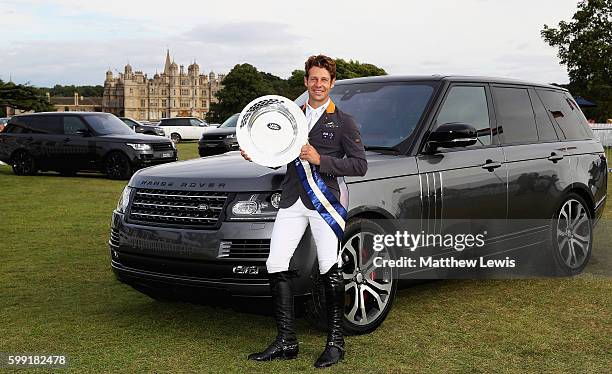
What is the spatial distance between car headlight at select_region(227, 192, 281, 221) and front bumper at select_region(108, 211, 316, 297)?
5 centimetres

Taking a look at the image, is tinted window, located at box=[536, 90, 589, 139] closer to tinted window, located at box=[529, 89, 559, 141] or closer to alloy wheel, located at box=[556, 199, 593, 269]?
tinted window, located at box=[529, 89, 559, 141]

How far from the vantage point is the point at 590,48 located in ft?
186

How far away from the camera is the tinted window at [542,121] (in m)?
7.44

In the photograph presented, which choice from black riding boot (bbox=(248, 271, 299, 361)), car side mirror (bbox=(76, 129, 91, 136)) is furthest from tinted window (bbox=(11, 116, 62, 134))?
black riding boot (bbox=(248, 271, 299, 361))

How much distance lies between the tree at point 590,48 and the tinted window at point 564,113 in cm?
5219

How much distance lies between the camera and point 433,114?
616cm

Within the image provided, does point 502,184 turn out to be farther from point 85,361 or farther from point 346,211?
point 85,361

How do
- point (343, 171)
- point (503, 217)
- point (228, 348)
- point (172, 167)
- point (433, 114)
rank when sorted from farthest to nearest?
point (503, 217)
point (433, 114)
point (172, 167)
point (228, 348)
point (343, 171)

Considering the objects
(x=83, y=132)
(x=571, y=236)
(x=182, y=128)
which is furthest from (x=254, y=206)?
(x=182, y=128)

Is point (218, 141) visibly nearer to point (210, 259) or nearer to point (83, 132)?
point (83, 132)

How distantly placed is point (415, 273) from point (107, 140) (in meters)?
14.9

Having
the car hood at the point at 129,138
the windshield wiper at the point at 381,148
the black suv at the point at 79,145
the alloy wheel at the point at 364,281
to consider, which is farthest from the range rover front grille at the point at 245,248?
the car hood at the point at 129,138

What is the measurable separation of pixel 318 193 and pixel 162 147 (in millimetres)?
16055

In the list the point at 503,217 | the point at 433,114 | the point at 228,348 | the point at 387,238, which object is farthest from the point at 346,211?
the point at 503,217
